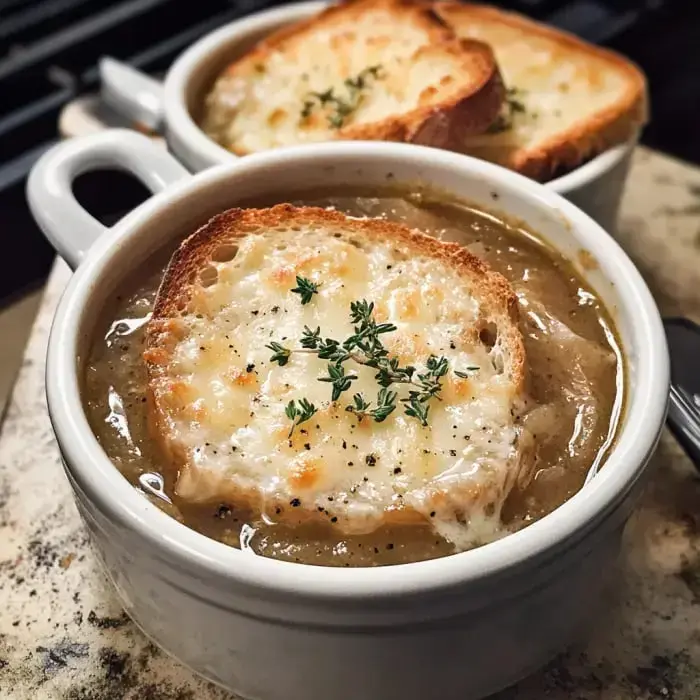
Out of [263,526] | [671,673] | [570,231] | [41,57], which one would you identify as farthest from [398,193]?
[41,57]

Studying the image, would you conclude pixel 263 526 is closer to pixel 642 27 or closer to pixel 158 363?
pixel 158 363

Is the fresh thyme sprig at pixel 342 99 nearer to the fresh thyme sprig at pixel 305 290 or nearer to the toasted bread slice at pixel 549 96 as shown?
the toasted bread slice at pixel 549 96

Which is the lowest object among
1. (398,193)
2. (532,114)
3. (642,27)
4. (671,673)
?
(642,27)

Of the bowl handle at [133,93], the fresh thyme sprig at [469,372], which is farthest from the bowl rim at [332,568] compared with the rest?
the bowl handle at [133,93]

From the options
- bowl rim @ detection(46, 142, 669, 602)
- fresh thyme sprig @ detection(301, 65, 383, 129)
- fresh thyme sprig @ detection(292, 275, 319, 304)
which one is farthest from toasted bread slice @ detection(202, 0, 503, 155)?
fresh thyme sprig @ detection(292, 275, 319, 304)

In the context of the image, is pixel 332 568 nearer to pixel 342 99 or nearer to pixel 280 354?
pixel 280 354

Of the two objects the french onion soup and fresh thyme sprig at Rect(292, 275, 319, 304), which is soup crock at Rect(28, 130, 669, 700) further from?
fresh thyme sprig at Rect(292, 275, 319, 304)
